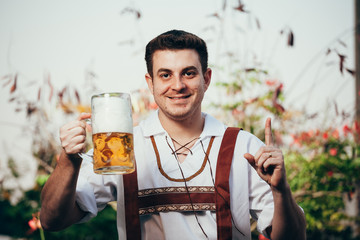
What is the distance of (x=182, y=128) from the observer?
219 centimetres

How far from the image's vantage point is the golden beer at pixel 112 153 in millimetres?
1487

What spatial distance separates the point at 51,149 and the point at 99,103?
2833mm

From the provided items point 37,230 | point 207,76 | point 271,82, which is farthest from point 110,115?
point 37,230

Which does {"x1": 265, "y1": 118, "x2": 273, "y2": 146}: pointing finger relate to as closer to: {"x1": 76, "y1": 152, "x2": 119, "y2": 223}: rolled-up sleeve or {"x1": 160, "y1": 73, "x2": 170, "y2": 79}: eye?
{"x1": 160, "y1": 73, "x2": 170, "y2": 79}: eye

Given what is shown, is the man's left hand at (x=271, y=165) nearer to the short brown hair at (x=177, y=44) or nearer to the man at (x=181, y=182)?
the man at (x=181, y=182)

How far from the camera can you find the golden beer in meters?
1.49

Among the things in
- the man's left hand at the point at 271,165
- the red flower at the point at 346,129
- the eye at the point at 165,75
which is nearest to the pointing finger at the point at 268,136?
the man's left hand at the point at 271,165

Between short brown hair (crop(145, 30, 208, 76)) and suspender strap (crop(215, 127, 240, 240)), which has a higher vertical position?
short brown hair (crop(145, 30, 208, 76))

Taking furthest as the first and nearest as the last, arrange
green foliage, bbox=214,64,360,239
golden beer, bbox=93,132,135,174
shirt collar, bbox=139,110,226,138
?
green foliage, bbox=214,64,360,239
shirt collar, bbox=139,110,226,138
golden beer, bbox=93,132,135,174

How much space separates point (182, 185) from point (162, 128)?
0.35 m

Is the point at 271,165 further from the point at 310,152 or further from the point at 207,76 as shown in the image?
the point at 310,152

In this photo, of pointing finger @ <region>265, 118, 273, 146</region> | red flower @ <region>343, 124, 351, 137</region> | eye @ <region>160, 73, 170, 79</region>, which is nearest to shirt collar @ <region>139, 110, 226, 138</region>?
eye @ <region>160, 73, 170, 79</region>

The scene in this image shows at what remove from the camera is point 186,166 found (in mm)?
2088

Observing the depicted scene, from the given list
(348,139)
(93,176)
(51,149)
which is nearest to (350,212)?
(348,139)
